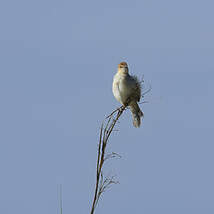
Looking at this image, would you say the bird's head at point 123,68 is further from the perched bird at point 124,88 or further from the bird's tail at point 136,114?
the bird's tail at point 136,114

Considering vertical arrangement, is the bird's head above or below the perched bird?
above

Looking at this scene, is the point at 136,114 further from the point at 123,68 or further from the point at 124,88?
the point at 123,68

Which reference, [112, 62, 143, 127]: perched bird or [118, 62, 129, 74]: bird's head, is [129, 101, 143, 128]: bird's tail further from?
[118, 62, 129, 74]: bird's head

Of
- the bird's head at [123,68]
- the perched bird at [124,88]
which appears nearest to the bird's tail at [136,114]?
the perched bird at [124,88]

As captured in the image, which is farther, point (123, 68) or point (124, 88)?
point (123, 68)

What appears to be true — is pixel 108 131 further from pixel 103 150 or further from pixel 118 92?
pixel 118 92

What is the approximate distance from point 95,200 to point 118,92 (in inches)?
193

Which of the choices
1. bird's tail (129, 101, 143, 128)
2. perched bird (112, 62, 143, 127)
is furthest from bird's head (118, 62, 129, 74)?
bird's tail (129, 101, 143, 128)

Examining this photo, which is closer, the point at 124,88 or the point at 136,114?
the point at 124,88

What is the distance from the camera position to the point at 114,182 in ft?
7.72

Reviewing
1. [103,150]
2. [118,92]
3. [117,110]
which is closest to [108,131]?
[103,150]

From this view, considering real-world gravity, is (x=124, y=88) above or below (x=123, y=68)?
below

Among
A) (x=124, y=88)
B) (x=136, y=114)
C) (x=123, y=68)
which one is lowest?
(x=136, y=114)

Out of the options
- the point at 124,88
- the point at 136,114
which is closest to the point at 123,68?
the point at 124,88
